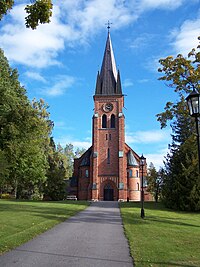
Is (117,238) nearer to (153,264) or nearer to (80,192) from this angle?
(153,264)

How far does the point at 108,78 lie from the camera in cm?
5334

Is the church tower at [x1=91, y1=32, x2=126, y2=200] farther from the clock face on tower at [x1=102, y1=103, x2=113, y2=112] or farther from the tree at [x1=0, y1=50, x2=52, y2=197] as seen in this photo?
the tree at [x1=0, y1=50, x2=52, y2=197]

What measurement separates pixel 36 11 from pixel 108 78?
48241mm

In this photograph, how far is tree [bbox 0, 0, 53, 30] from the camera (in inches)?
228

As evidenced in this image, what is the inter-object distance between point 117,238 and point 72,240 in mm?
1674

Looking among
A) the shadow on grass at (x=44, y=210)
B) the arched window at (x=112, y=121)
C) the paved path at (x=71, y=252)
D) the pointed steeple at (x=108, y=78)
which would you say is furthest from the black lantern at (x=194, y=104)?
the pointed steeple at (x=108, y=78)

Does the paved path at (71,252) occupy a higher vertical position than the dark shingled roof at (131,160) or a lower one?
lower

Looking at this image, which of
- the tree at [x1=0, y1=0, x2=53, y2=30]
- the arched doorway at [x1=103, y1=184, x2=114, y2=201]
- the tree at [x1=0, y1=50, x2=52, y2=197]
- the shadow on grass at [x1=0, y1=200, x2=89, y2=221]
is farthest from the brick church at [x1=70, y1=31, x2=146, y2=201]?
the tree at [x1=0, y1=0, x2=53, y2=30]

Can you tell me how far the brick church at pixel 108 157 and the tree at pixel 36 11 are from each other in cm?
4141

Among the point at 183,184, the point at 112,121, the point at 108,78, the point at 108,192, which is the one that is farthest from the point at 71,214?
the point at 108,78

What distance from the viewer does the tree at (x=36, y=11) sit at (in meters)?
5.79

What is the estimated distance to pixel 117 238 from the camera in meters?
10.2

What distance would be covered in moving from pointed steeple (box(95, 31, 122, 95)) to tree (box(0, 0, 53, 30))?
4627cm

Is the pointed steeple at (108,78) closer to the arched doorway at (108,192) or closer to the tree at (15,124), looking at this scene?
the arched doorway at (108,192)
